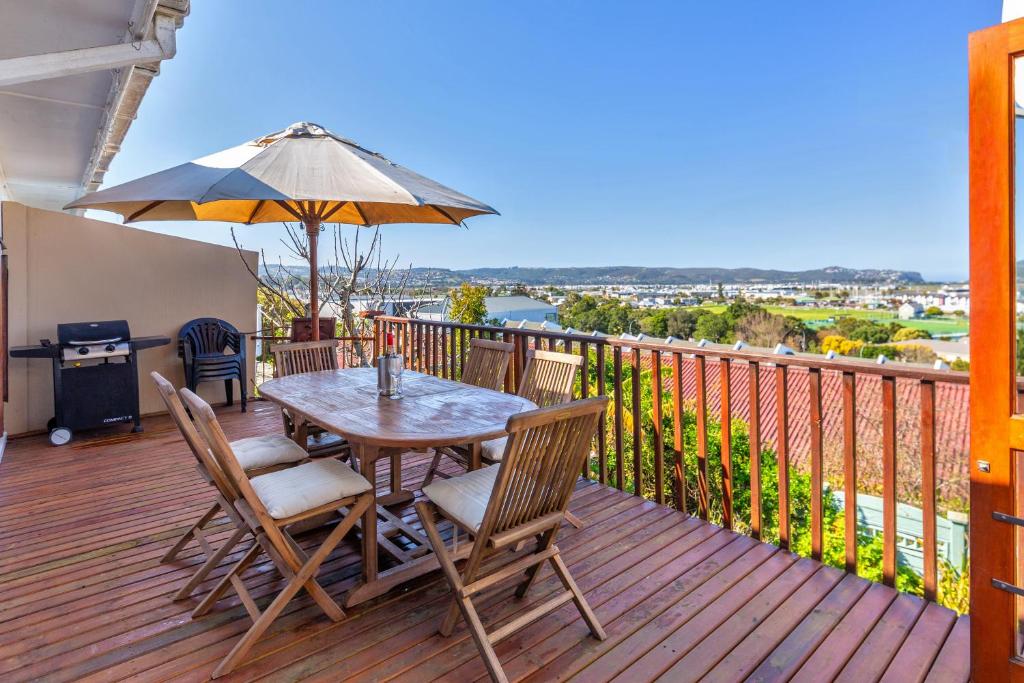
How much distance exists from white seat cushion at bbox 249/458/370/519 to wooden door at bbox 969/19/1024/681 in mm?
2311

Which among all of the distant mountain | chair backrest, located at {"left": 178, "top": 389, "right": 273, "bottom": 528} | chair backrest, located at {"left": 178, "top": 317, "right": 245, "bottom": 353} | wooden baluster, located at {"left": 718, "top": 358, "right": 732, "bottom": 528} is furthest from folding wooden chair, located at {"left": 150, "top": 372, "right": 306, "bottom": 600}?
→ the distant mountain

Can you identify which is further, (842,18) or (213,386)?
(842,18)

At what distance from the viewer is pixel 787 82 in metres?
27.9

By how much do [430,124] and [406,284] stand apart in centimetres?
941

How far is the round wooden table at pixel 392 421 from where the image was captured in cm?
234

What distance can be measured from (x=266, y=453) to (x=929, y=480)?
3.12 meters

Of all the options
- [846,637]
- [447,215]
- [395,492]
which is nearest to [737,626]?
[846,637]

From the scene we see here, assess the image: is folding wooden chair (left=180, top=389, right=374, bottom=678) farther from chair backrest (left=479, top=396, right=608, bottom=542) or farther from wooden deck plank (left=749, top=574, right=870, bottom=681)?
wooden deck plank (left=749, top=574, right=870, bottom=681)

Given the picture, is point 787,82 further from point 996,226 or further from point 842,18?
point 996,226

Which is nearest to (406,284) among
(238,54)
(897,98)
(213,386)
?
(238,54)

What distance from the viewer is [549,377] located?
11.4ft

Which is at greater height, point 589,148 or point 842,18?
point 842,18

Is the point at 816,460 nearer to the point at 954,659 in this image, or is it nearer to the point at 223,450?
the point at 954,659

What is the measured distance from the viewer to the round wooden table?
7.69ft
